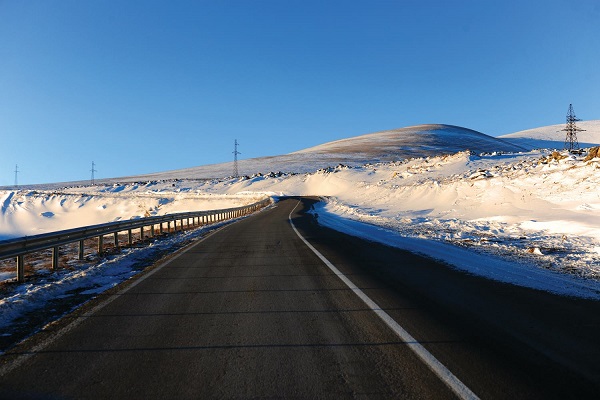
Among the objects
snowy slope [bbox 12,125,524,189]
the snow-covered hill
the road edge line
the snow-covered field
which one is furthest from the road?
snowy slope [bbox 12,125,524,189]

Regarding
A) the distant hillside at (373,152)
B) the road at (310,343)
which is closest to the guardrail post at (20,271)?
the road at (310,343)

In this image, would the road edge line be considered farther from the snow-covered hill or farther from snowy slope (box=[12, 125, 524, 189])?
snowy slope (box=[12, 125, 524, 189])

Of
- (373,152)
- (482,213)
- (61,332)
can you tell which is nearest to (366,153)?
(373,152)

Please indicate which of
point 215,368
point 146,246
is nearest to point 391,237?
point 146,246

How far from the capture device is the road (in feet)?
12.5

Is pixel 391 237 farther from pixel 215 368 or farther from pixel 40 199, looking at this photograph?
pixel 40 199

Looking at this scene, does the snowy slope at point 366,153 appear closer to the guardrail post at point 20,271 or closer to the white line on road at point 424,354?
the guardrail post at point 20,271

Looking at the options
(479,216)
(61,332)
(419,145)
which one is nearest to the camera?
(61,332)

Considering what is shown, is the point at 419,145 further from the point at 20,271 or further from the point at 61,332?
the point at 61,332

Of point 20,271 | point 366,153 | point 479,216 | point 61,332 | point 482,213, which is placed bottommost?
point 61,332

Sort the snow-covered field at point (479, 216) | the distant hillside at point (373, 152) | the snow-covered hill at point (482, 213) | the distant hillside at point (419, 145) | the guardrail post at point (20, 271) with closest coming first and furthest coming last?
the guardrail post at point (20, 271) → the snow-covered field at point (479, 216) → the snow-covered hill at point (482, 213) → the distant hillside at point (373, 152) → the distant hillside at point (419, 145)

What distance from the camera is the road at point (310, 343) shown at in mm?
3820

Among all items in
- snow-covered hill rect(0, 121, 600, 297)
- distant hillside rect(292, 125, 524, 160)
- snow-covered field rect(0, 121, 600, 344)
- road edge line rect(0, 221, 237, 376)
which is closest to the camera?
road edge line rect(0, 221, 237, 376)

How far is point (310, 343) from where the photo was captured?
4914 mm
